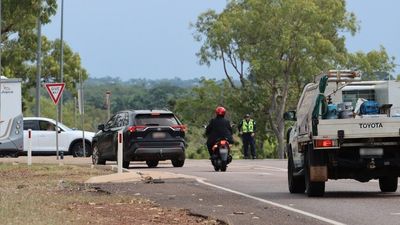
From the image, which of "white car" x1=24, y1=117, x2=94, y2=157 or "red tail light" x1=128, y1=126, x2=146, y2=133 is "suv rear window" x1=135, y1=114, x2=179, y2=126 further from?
"white car" x1=24, y1=117, x2=94, y2=157

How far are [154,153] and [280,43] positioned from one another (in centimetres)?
3245

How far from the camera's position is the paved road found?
13.6 m

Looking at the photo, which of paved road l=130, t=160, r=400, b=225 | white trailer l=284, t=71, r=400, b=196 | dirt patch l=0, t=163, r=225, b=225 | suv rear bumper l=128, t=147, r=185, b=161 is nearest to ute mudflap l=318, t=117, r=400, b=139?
white trailer l=284, t=71, r=400, b=196

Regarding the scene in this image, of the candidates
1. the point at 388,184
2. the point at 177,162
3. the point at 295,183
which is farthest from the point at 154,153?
the point at 388,184

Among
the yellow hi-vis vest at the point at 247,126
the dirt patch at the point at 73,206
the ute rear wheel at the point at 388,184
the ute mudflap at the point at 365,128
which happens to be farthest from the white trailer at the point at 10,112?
the ute mudflap at the point at 365,128

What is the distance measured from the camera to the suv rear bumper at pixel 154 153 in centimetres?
2888

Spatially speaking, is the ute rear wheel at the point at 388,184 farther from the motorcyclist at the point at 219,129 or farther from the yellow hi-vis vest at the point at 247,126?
the yellow hi-vis vest at the point at 247,126

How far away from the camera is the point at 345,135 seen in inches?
637

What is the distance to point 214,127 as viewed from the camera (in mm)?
26781

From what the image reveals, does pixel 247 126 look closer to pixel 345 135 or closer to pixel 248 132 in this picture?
pixel 248 132

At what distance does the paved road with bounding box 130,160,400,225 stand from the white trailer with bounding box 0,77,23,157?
1262 centimetres

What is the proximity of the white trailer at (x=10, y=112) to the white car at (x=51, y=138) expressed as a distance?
14.7 feet

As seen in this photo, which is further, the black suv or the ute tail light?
the black suv

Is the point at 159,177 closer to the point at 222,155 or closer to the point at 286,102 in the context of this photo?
the point at 222,155
